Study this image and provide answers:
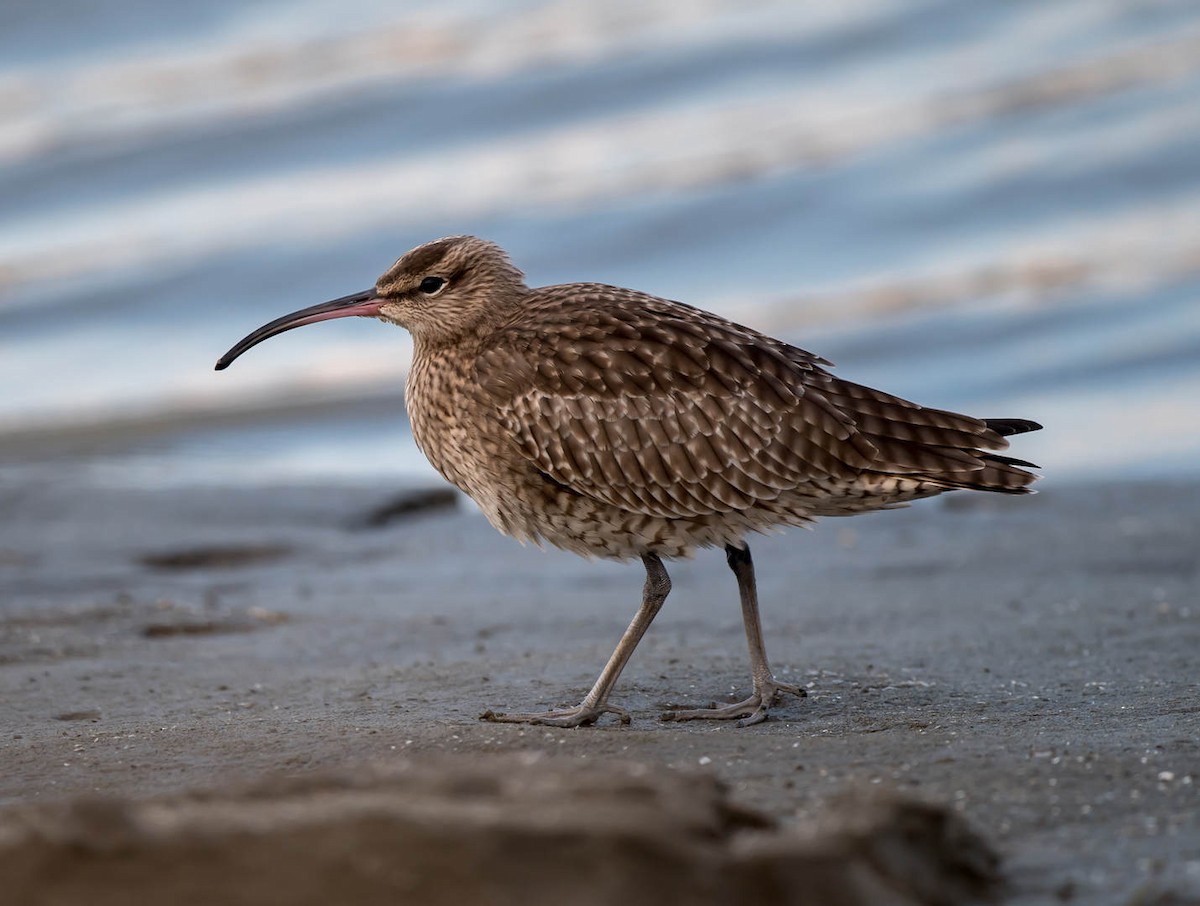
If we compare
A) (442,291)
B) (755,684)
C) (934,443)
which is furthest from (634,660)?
(442,291)

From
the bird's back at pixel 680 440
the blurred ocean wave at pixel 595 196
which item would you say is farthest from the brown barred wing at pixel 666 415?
the blurred ocean wave at pixel 595 196

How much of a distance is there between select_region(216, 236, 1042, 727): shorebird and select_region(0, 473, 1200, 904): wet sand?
576 millimetres

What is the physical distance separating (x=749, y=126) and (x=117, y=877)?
1687 centimetres

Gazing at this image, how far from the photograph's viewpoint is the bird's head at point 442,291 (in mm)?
6629

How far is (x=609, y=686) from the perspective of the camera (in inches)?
223

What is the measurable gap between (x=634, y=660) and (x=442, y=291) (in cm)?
159

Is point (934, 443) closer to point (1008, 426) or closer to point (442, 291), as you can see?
point (1008, 426)

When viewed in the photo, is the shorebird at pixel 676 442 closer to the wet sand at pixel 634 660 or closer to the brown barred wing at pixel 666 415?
the brown barred wing at pixel 666 415

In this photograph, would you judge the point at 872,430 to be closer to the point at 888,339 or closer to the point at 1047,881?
the point at 1047,881

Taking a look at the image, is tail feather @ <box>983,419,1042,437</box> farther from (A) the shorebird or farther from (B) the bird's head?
(B) the bird's head

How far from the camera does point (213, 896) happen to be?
123 inches

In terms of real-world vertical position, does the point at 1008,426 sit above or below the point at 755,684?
above

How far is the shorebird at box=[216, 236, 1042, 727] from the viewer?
19.6 ft

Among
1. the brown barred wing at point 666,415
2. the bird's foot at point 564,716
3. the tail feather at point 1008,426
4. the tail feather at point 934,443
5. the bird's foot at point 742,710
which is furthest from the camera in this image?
the tail feather at point 1008,426
